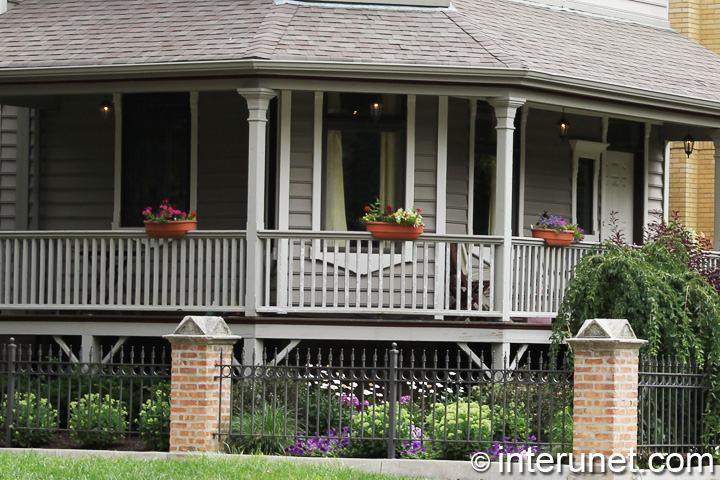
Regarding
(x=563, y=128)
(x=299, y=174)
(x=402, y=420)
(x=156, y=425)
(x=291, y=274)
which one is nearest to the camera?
(x=402, y=420)

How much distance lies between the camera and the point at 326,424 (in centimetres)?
1362

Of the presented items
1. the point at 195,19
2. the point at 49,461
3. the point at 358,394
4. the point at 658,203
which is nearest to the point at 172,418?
the point at 49,461

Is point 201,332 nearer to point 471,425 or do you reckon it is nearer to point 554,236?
point 471,425

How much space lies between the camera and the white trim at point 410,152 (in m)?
16.7

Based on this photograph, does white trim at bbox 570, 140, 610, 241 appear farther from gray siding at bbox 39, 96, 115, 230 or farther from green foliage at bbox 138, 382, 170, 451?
green foliage at bbox 138, 382, 170, 451

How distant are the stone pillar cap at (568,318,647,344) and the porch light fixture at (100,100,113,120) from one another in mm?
8153

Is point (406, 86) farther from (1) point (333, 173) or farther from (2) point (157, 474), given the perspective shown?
(2) point (157, 474)

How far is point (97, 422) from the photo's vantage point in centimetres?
1328

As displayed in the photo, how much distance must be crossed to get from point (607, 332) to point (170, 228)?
589 cm

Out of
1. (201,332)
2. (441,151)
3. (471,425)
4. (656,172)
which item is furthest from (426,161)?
(201,332)

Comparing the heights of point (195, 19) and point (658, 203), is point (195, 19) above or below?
above

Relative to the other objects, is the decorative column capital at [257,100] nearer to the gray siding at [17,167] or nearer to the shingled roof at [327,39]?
the shingled roof at [327,39]

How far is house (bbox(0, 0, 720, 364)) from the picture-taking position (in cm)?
1538

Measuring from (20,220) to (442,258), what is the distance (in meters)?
6.23
